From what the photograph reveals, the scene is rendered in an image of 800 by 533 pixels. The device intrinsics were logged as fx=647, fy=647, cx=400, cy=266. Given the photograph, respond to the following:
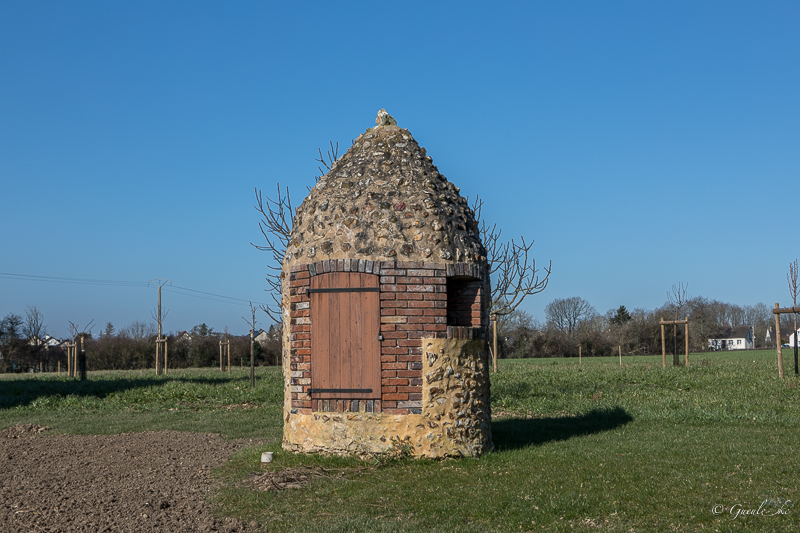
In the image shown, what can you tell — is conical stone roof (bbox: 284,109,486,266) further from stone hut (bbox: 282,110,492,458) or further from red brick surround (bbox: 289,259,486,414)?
red brick surround (bbox: 289,259,486,414)

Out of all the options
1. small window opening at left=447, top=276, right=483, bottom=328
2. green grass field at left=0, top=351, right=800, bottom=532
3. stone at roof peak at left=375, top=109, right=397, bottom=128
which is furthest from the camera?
stone at roof peak at left=375, top=109, right=397, bottom=128

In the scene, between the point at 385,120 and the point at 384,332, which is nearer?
the point at 384,332

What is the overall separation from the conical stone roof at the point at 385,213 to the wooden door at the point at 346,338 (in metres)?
0.44

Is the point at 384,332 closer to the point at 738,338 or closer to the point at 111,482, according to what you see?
the point at 111,482

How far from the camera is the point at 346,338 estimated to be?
8.98 metres

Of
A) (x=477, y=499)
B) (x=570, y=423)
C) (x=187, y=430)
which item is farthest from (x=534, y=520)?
(x=187, y=430)

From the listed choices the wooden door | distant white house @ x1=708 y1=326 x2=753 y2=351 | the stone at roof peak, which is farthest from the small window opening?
distant white house @ x1=708 y1=326 x2=753 y2=351

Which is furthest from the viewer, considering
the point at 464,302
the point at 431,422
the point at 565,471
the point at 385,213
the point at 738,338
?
the point at 738,338

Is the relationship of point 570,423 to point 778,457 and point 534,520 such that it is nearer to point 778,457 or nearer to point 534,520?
point 778,457

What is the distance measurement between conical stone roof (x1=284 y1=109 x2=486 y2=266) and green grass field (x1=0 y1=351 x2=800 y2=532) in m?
2.87

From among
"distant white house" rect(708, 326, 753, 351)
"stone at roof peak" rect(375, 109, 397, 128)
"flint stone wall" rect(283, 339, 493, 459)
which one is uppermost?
"stone at roof peak" rect(375, 109, 397, 128)

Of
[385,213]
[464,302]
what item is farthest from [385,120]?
[464,302]

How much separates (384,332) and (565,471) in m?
2.91

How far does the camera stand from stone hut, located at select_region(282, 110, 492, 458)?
8.84 m
